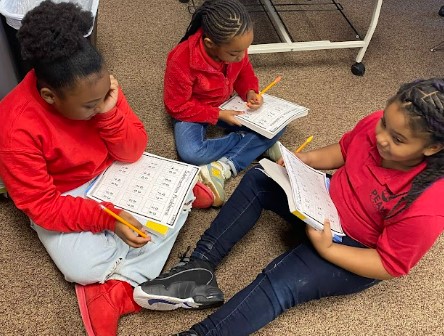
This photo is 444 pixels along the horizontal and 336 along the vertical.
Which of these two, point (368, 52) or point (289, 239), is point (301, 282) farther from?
point (368, 52)

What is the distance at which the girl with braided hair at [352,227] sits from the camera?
2.94ft

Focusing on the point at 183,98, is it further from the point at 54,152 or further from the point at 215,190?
the point at 54,152

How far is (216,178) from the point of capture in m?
1.37

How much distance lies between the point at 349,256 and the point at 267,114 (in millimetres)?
606

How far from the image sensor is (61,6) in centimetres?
84

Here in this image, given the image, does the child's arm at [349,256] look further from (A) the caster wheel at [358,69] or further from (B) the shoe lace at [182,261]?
(A) the caster wheel at [358,69]

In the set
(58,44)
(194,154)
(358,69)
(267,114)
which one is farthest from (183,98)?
(358,69)

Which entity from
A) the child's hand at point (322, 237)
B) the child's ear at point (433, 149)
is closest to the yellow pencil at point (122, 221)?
the child's hand at point (322, 237)

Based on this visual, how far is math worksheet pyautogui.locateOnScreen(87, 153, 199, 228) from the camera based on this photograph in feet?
3.57

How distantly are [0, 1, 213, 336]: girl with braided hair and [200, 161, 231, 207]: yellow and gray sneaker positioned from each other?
12 centimetres

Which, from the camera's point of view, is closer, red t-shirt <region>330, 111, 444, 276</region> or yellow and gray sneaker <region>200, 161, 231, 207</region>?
red t-shirt <region>330, 111, 444, 276</region>

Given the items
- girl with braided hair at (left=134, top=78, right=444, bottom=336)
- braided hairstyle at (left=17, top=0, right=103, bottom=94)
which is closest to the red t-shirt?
girl with braided hair at (left=134, top=78, right=444, bottom=336)

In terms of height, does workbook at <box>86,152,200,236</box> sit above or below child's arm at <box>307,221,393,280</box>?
above

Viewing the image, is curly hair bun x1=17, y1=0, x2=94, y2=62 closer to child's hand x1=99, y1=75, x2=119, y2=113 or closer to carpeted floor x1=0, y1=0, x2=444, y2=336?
child's hand x1=99, y1=75, x2=119, y2=113
